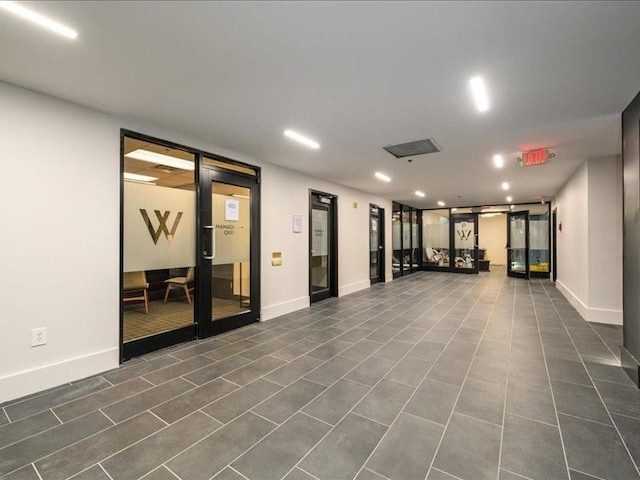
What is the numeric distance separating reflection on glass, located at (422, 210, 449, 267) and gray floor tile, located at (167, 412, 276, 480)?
1072cm

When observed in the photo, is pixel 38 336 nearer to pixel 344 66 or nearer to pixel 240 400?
pixel 240 400

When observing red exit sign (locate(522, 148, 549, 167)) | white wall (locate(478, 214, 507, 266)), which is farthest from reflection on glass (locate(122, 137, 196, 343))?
white wall (locate(478, 214, 507, 266))

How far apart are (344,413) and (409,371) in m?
0.97

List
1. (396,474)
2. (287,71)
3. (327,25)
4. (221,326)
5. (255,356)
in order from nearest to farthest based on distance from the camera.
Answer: (396,474) → (327,25) → (287,71) → (255,356) → (221,326)

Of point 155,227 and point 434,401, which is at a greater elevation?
point 155,227

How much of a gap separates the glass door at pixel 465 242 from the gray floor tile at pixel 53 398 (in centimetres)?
1094

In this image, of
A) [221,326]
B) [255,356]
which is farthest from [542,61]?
[221,326]

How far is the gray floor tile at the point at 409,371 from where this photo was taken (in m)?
2.68

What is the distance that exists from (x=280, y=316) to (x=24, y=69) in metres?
4.05

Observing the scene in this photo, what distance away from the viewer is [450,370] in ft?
9.45

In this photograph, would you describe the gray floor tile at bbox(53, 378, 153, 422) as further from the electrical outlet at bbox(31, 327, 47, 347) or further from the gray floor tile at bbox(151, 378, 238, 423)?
the electrical outlet at bbox(31, 327, 47, 347)

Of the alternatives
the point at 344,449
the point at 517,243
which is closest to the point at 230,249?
the point at 344,449

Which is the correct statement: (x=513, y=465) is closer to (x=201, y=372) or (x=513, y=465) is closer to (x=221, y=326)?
(x=201, y=372)

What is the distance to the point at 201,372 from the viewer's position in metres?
2.86
